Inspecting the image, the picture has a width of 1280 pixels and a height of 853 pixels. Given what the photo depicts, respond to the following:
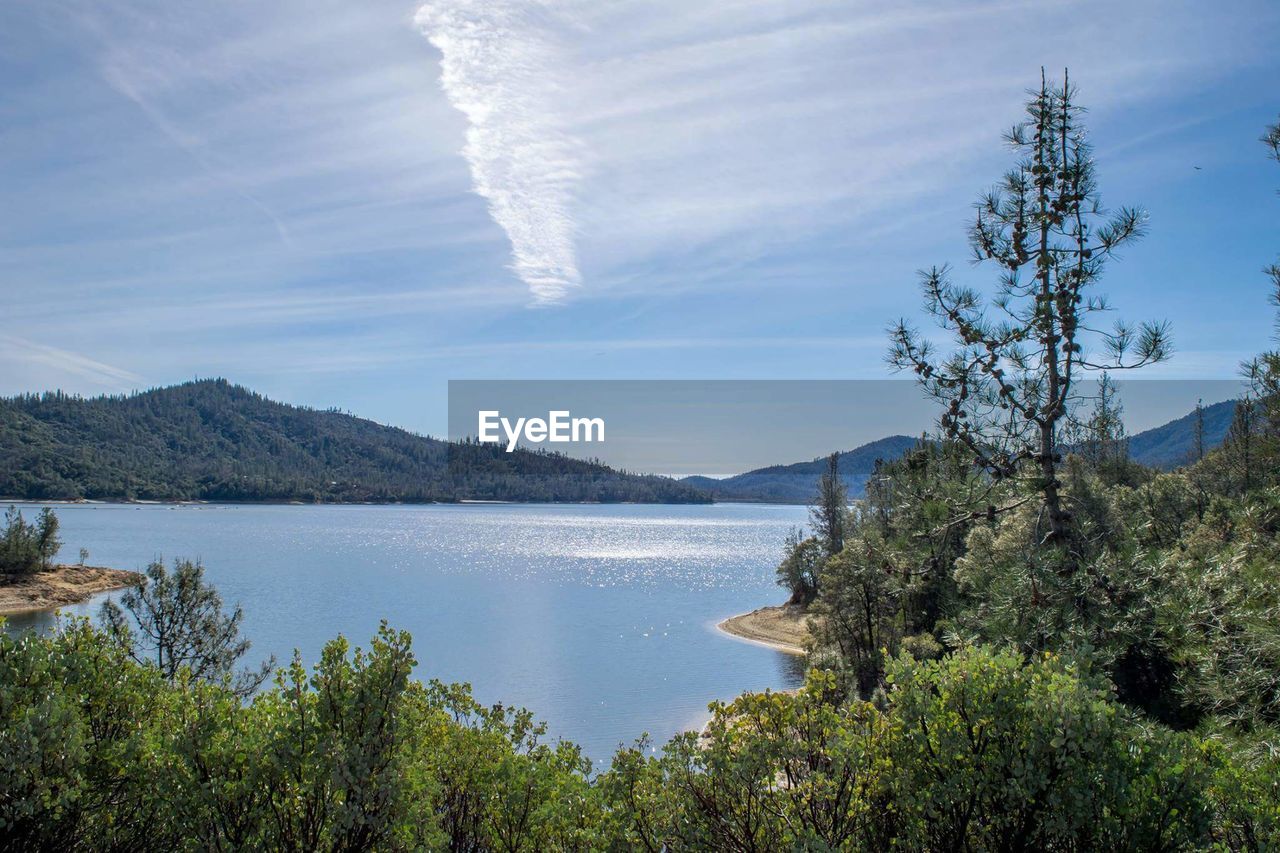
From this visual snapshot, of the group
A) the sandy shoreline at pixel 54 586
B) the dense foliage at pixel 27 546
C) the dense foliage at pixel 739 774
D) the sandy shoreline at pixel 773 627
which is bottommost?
the sandy shoreline at pixel 773 627

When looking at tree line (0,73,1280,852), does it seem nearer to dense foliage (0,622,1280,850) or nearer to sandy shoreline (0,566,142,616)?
dense foliage (0,622,1280,850)

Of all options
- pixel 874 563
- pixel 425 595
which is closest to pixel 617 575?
pixel 425 595

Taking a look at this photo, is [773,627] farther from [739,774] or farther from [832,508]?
[739,774]

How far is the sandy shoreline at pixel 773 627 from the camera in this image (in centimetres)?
4803

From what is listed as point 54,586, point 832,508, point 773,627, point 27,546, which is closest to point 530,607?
point 773,627

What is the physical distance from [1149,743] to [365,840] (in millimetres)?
5062

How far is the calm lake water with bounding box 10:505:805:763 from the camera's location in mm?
35594

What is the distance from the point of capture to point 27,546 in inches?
2392

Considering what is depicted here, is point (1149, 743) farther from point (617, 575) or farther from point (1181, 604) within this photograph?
point (617, 575)

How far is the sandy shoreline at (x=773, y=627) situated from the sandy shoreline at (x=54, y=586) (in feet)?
127

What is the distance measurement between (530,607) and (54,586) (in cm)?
3415

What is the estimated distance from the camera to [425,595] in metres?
66.2

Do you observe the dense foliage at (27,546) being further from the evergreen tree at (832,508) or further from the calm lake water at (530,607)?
the evergreen tree at (832,508)

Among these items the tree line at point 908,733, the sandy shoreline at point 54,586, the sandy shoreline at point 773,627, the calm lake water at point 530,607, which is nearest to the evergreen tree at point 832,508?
the sandy shoreline at point 773,627
